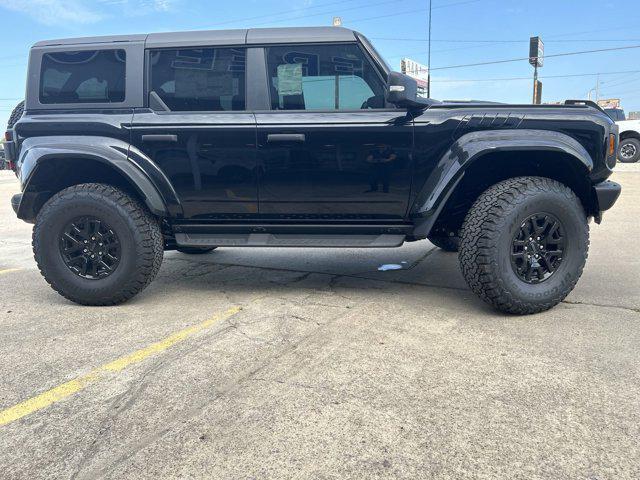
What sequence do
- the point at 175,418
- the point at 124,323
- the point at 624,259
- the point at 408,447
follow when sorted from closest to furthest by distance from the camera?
the point at 408,447 → the point at 175,418 → the point at 124,323 → the point at 624,259

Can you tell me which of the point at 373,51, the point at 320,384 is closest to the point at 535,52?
the point at 373,51

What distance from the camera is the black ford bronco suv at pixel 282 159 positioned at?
325 cm

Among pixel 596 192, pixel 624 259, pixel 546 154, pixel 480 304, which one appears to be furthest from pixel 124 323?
pixel 624 259

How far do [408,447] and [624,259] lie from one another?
4.02 metres

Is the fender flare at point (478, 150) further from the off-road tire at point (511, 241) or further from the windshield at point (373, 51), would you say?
the windshield at point (373, 51)

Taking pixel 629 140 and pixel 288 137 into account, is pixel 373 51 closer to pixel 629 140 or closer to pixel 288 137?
pixel 288 137

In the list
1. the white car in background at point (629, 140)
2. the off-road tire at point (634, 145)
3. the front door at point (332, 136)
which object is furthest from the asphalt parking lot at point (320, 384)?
the off-road tire at point (634, 145)

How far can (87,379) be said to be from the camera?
2.41 metres

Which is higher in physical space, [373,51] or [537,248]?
[373,51]

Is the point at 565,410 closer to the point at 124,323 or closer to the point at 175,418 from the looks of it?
the point at 175,418

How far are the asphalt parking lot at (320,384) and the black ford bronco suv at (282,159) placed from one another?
0.43 m

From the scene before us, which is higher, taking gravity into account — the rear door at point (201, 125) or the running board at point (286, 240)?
the rear door at point (201, 125)

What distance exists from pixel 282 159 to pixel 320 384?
1701mm

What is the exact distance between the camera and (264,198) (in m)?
→ 3.51
